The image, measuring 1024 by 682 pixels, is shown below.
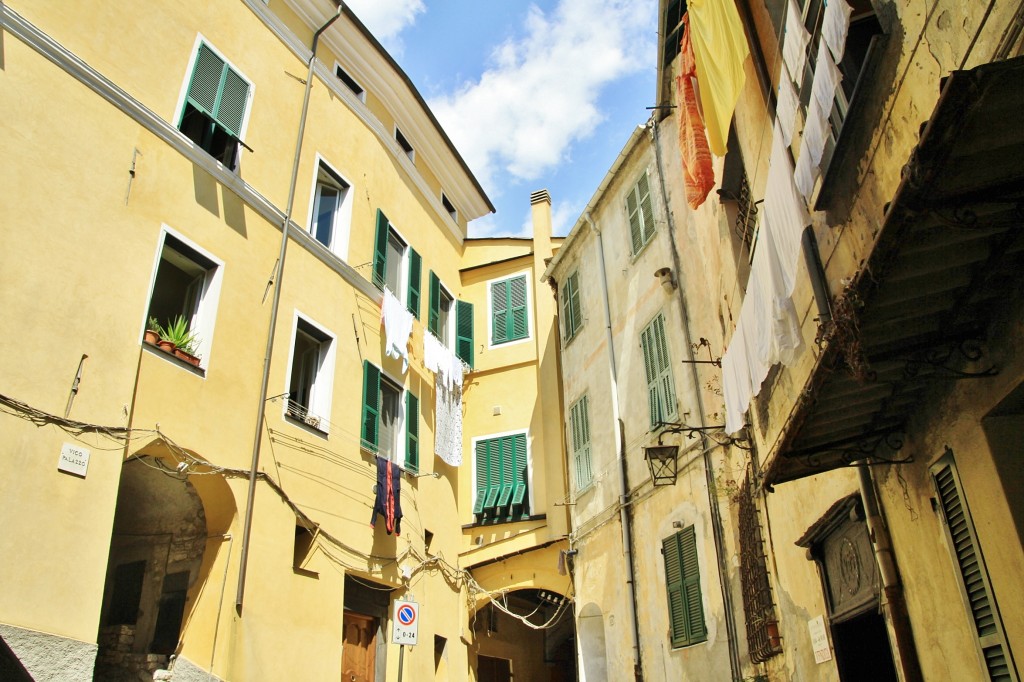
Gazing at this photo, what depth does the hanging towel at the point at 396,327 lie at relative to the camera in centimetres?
1448

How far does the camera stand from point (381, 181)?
15.8 meters

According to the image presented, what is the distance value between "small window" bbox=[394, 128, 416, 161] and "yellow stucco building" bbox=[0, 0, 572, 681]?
0.12 metres

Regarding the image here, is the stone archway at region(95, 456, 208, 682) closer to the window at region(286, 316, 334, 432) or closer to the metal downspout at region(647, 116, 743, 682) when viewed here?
the window at region(286, 316, 334, 432)

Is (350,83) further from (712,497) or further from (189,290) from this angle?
(712,497)

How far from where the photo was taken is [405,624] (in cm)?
1069

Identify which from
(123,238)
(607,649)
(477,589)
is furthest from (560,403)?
(123,238)

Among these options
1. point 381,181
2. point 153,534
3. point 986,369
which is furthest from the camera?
point 381,181

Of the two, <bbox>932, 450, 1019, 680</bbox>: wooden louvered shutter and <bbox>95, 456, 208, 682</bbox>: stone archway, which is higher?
<bbox>95, 456, 208, 682</bbox>: stone archway

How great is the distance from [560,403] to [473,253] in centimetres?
500

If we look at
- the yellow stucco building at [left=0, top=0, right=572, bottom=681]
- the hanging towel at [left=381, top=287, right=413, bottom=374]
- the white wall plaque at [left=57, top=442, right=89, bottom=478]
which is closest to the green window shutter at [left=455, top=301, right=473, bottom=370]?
the yellow stucco building at [left=0, top=0, right=572, bottom=681]

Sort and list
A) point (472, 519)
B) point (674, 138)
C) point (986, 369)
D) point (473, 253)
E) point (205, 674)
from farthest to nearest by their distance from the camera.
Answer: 1. point (473, 253)
2. point (472, 519)
3. point (674, 138)
4. point (205, 674)
5. point (986, 369)

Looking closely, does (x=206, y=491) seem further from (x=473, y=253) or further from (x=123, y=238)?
(x=473, y=253)

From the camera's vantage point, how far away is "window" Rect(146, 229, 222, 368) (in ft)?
33.4

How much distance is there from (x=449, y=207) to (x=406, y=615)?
1174 centimetres
